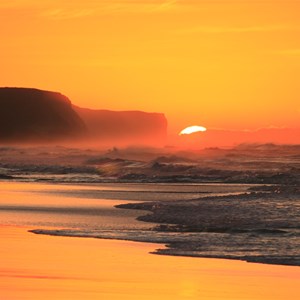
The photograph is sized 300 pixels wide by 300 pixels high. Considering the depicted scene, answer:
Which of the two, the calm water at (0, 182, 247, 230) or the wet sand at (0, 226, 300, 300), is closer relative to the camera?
the wet sand at (0, 226, 300, 300)

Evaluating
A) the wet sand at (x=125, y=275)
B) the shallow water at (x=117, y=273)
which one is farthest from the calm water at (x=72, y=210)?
the wet sand at (x=125, y=275)

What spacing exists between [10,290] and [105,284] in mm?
1633

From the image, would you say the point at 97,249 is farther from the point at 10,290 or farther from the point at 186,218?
the point at 186,218

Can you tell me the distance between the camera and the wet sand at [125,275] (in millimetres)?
15422

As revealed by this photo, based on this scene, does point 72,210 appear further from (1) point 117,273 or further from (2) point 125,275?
(2) point 125,275

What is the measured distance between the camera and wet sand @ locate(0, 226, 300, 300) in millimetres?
15422

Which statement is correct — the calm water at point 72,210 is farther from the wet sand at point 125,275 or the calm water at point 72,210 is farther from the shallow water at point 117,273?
the wet sand at point 125,275

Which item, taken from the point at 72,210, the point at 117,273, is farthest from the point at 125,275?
the point at 72,210

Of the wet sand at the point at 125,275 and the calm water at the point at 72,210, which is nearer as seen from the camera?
the wet sand at the point at 125,275

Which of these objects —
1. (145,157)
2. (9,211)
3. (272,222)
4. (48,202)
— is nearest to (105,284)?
(272,222)

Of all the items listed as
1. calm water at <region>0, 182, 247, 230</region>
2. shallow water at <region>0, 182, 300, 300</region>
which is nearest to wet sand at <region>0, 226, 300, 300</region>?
shallow water at <region>0, 182, 300, 300</region>

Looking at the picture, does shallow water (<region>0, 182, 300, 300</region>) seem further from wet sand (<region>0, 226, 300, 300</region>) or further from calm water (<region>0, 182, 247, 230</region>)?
calm water (<region>0, 182, 247, 230</region>)

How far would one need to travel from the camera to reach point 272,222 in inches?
1064

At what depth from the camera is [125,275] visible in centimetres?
1723
